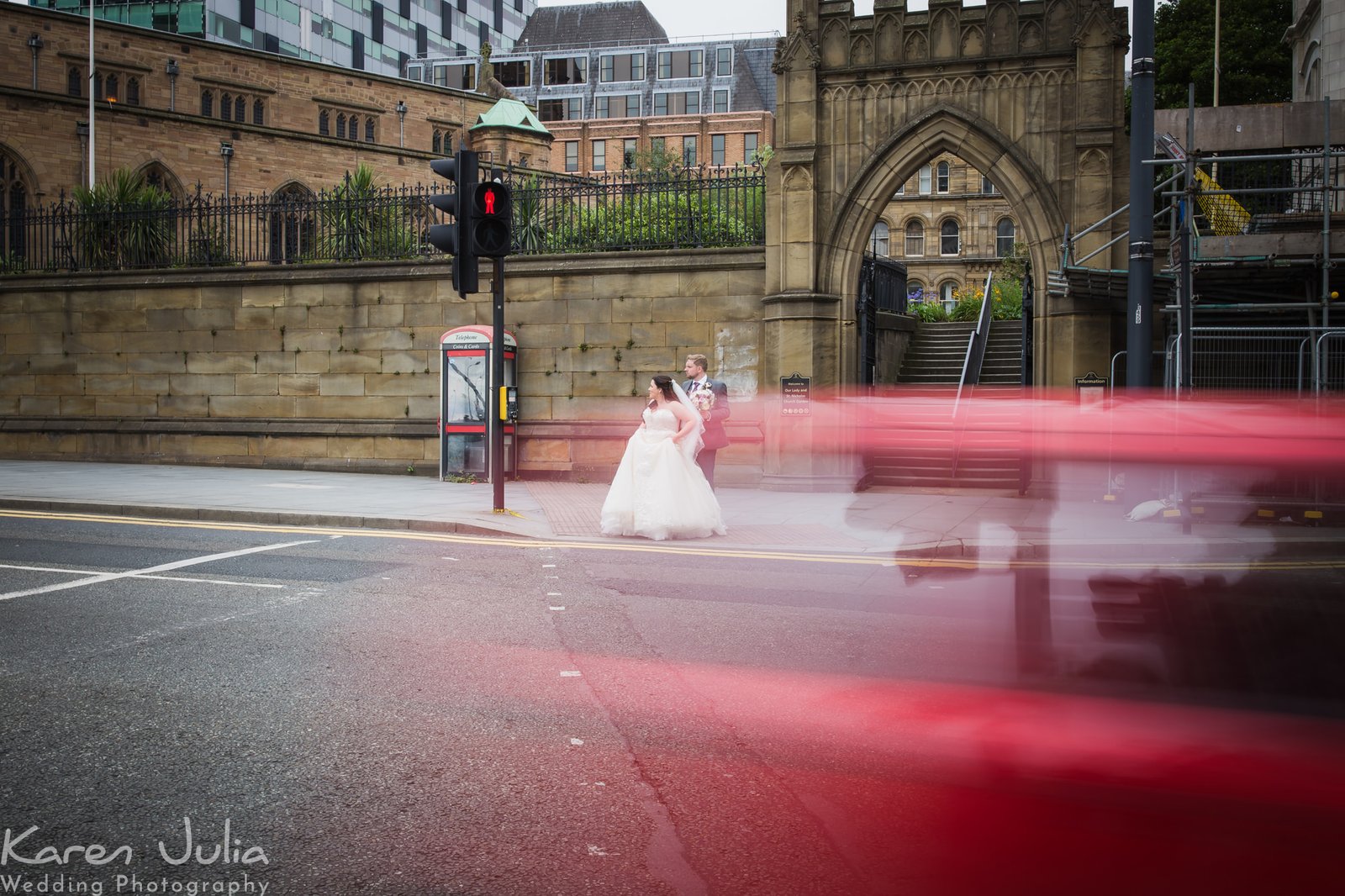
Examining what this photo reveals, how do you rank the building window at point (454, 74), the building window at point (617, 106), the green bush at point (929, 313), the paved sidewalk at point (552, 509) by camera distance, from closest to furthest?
the paved sidewalk at point (552, 509) → the green bush at point (929, 313) → the building window at point (454, 74) → the building window at point (617, 106)

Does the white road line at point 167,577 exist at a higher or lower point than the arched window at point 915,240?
lower

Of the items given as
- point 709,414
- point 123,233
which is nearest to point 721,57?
point 123,233

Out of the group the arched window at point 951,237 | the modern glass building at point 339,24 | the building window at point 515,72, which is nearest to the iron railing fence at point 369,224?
the modern glass building at point 339,24

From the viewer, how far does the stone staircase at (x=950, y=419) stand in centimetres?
951

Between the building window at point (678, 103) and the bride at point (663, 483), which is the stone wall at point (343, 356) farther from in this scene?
the building window at point (678, 103)

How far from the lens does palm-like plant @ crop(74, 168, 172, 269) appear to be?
19.3 metres

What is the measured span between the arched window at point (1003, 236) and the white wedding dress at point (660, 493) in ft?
193

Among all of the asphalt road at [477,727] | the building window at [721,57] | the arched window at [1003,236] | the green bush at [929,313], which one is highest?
the building window at [721,57]

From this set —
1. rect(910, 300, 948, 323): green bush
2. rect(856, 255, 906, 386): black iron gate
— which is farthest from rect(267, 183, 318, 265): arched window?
rect(910, 300, 948, 323): green bush

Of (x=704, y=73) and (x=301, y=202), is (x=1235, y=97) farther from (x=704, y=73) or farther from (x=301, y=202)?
(x=704, y=73)

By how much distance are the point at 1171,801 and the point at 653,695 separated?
236 centimetres

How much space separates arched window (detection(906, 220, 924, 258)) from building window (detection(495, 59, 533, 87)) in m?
37.1

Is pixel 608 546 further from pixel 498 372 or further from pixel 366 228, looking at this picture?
pixel 366 228

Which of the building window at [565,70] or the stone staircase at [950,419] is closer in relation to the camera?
the stone staircase at [950,419]
